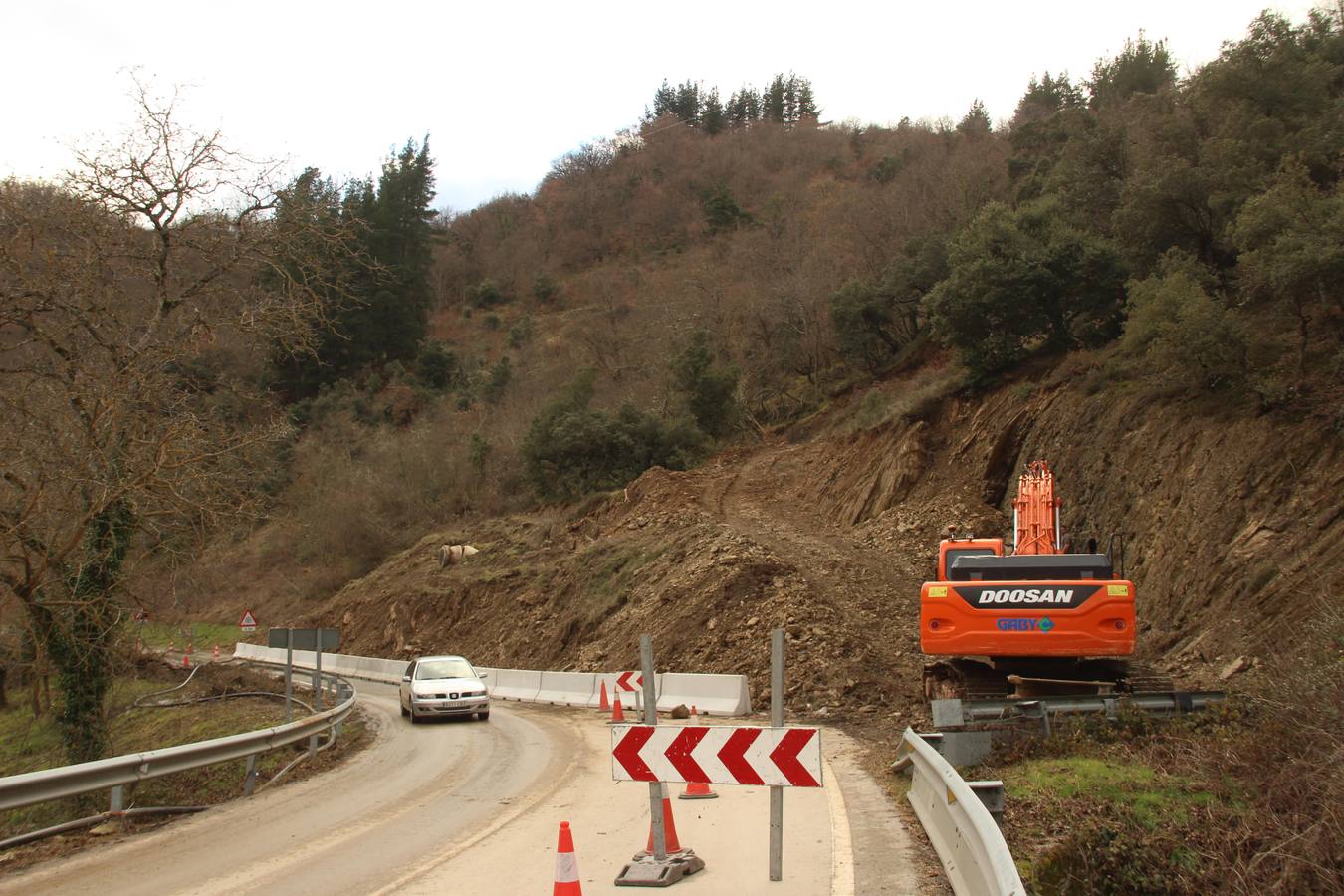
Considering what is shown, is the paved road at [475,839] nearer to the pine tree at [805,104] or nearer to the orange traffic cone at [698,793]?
the orange traffic cone at [698,793]

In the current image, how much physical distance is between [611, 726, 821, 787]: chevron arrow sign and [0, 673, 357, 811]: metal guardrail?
5.10 metres

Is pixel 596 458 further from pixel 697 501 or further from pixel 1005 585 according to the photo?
pixel 1005 585

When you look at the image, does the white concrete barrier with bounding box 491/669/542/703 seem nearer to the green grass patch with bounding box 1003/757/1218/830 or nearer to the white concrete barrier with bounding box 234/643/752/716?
the white concrete barrier with bounding box 234/643/752/716

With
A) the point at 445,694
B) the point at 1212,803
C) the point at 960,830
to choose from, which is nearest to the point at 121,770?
the point at 960,830

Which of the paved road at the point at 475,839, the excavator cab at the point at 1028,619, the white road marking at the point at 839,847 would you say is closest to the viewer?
the white road marking at the point at 839,847

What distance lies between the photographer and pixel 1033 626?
1370 centimetres

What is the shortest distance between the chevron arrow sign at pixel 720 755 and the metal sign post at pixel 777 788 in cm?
12

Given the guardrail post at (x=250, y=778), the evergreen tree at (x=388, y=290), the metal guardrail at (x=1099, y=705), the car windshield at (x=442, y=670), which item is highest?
the evergreen tree at (x=388, y=290)

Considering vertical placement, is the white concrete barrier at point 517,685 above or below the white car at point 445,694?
below

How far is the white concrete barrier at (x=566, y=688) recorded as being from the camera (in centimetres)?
2511

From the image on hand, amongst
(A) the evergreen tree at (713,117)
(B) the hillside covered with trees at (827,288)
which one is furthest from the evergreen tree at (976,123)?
(A) the evergreen tree at (713,117)

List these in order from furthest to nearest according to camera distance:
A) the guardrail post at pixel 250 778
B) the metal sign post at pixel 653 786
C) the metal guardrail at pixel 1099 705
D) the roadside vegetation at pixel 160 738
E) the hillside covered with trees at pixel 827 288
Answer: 1. the hillside covered with trees at pixel 827 288
2. the roadside vegetation at pixel 160 738
3. the guardrail post at pixel 250 778
4. the metal guardrail at pixel 1099 705
5. the metal sign post at pixel 653 786

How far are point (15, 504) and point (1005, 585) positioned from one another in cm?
1330

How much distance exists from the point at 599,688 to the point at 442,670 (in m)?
3.68
